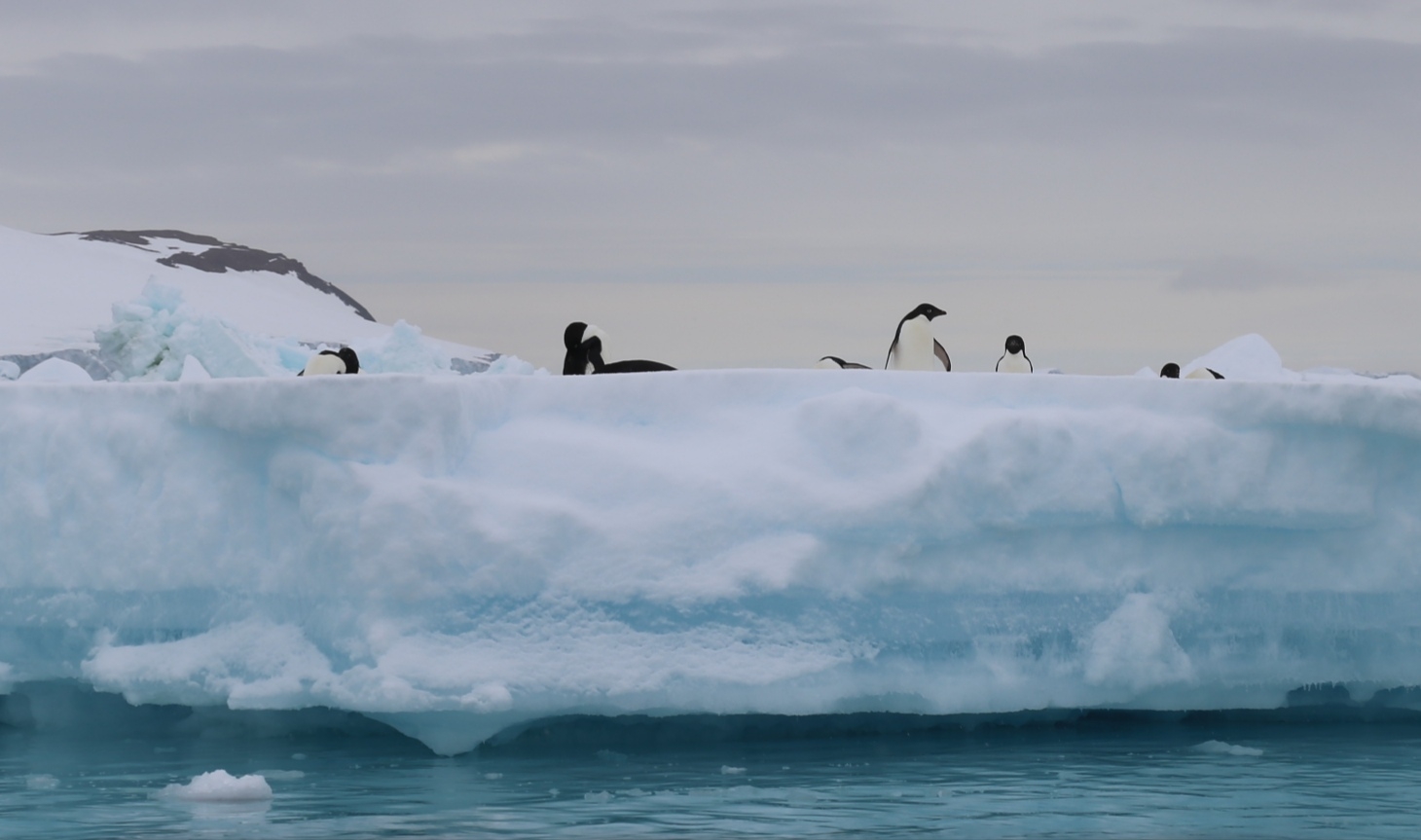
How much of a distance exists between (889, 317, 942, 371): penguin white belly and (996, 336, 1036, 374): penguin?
275cm

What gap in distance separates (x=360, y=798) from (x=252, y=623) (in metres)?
1.59

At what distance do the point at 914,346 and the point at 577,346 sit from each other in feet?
14.3

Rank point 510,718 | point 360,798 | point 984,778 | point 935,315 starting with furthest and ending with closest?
point 935,315 → point 510,718 → point 984,778 → point 360,798

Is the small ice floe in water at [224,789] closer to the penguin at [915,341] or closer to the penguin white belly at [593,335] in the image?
the penguin white belly at [593,335]

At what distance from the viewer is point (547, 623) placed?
760 centimetres

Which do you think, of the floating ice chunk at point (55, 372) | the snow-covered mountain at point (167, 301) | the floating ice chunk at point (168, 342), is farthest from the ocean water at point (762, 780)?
the snow-covered mountain at point (167, 301)

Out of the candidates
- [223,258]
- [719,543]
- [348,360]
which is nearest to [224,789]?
[719,543]

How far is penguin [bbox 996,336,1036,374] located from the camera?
17.3 meters

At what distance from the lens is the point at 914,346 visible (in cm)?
1443

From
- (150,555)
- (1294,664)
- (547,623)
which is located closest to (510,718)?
(547,623)

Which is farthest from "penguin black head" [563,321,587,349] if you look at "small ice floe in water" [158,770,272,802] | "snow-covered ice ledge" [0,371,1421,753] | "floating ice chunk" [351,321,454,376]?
"floating ice chunk" [351,321,454,376]

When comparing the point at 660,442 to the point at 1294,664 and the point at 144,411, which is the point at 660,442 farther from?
the point at 1294,664

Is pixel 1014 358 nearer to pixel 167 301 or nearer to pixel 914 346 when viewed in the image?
pixel 914 346

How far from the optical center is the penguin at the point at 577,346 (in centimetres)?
1098
